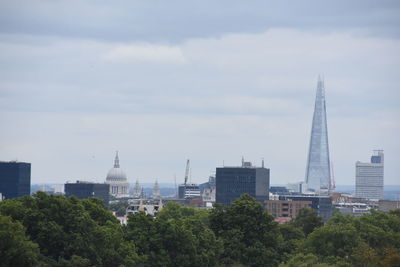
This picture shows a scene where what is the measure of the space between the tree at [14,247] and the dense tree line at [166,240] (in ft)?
0.24

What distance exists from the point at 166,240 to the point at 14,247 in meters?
27.3

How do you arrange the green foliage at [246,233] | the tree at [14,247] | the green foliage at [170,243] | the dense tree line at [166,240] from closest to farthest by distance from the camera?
the tree at [14,247] < the dense tree line at [166,240] < the green foliage at [170,243] < the green foliage at [246,233]

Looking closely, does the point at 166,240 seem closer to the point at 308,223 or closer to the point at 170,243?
the point at 170,243

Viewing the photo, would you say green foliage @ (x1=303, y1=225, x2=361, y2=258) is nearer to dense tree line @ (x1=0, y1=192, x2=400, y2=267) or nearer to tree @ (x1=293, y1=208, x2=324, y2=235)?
dense tree line @ (x1=0, y1=192, x2=400, y2=267)

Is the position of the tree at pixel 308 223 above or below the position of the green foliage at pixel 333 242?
above

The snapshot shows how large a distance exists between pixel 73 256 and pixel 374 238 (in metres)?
46.8

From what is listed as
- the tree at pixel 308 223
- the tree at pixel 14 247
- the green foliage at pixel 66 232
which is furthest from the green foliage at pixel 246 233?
the tree at pixel 308 223

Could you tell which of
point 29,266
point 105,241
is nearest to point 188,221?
point 105,241

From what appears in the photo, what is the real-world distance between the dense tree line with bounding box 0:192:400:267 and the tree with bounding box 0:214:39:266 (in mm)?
73

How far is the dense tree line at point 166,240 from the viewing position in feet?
373

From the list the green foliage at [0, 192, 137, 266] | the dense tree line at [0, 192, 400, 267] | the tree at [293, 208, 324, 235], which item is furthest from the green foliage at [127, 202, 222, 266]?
the tree at [293, 208, 324, 235]

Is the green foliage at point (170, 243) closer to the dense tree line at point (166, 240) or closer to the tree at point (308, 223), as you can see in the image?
the dense tree line at point (166, 240)

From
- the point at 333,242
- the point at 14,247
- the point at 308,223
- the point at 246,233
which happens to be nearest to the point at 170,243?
the point at 246,233

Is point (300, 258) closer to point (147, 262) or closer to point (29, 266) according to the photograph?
point (147, 262)
